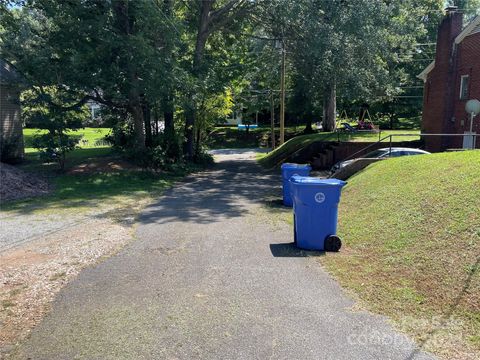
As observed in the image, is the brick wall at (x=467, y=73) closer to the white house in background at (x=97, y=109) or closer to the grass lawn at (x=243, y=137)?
the white house in background at (x=97, y=109)

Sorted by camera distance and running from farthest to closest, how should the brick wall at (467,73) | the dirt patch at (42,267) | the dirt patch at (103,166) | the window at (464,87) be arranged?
1. the window at (464,87)
2. the brick wall at (467,73)
3. the dirt patch at (103,166)
4. the dirt patch at (42,267)

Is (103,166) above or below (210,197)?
above

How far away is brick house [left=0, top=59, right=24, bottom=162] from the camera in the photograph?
19.5 meters

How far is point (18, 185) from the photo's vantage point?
1346 centimetres

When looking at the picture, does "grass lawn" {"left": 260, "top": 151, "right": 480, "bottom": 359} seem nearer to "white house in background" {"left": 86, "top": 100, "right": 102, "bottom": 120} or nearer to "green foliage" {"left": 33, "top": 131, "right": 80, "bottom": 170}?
"green foliage" {"left": 33, "top": 131, "right": 80, "bottom": 170}

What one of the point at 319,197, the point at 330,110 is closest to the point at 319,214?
the point at 319,197

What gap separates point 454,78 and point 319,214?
18.3m

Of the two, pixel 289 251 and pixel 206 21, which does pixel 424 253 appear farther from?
pixel 206 21

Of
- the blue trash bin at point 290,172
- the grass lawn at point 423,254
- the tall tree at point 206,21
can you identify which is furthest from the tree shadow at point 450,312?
the tall tree at point 206,21

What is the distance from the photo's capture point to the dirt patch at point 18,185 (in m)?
12.6

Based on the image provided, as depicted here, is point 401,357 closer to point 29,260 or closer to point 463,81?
point 29,260

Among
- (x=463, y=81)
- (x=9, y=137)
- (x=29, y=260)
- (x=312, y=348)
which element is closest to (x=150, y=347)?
(x=312, y=348)

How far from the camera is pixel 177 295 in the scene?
526 centimetres

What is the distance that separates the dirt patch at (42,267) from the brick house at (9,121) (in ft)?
41.1
